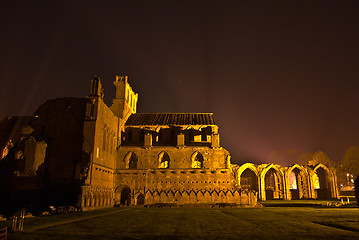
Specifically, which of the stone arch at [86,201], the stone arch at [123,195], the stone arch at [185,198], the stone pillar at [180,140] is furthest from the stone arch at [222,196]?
the stone arch at [86,201]

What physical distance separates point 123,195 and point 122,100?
15649mm

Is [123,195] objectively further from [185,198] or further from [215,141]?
[215,141]

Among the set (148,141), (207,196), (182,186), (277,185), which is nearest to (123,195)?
(148,141)

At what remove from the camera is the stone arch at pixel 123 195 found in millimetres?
38209

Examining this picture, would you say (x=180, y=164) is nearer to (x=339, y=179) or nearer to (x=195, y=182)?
(x=195, y=182)

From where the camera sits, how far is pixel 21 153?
30.7 m

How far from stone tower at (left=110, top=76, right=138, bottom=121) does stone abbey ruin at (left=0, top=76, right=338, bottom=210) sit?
17 cm

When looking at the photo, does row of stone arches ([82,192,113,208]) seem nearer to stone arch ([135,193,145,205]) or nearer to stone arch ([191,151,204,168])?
stone arch ([135,193,145,205])

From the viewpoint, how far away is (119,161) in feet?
132

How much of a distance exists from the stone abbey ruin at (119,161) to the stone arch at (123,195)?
0.14 m

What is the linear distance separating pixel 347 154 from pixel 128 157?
5710 cm

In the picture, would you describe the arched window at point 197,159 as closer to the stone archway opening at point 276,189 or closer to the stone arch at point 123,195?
the stone arch at point 123,195

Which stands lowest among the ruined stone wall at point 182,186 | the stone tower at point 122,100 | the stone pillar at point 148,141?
the ruined stone wall at point 182,186

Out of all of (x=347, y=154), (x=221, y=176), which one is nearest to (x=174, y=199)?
(x=221, y=176)
